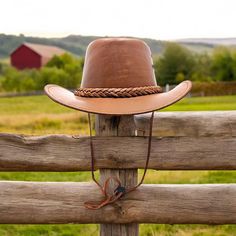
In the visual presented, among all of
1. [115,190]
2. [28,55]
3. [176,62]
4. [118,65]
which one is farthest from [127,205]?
[28,55]

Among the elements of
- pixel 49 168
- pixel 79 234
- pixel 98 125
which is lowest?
pixel 79 234

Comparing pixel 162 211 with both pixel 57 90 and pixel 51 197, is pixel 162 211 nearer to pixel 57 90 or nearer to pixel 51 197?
pixel 51 197

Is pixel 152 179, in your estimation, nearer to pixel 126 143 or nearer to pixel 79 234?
pixel 79 234

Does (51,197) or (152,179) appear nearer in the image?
(51,197)

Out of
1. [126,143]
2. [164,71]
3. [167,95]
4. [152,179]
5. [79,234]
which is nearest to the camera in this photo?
[167,95]

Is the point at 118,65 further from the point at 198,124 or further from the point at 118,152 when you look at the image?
the point at 198,124

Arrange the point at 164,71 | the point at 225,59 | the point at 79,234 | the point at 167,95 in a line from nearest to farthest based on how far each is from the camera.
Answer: the point at 167,95 → the point at 79,234 → the point at 164,71 → the point at 225,59

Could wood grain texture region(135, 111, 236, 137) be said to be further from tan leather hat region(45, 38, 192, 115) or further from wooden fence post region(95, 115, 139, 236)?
tan leather hat region(45, 38, 192, 115)

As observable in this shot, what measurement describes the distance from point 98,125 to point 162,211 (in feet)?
1.72

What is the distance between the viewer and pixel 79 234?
4.44m

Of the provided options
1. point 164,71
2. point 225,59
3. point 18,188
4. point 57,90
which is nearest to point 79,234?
point 18,188

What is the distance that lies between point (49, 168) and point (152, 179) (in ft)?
13.3

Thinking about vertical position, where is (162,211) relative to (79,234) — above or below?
above

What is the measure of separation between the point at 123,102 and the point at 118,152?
34cm
